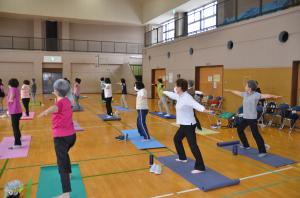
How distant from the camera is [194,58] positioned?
43.9 ft

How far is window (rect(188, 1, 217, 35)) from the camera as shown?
1473cm

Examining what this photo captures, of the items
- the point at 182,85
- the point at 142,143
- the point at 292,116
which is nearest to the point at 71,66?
the point at 142,143

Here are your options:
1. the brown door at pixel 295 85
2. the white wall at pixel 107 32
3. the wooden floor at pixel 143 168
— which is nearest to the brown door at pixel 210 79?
the brown door at pixel 295 85

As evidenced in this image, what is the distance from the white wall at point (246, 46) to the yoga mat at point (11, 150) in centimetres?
782

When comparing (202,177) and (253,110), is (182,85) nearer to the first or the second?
(202,177)

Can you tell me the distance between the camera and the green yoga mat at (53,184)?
3624mm

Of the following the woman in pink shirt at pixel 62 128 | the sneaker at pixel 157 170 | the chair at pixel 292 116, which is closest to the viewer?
the woman in pink shirt at pixel 62 128

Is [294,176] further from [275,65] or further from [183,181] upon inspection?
[275,65]

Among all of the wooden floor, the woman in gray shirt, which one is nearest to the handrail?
the wooden floor

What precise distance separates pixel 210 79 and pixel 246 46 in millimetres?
2736

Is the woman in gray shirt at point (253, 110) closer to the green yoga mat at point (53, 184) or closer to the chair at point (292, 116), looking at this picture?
the chair at point (292, 116)

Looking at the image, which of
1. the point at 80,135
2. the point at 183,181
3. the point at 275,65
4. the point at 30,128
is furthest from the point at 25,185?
the point at 275,65

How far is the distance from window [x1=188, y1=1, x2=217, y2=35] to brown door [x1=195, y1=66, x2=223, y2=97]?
270 cm

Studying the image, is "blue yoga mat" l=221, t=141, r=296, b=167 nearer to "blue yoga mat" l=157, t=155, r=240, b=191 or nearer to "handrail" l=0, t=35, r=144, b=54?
"blue yoga mat" l=157, t=155, r=240, b=191
